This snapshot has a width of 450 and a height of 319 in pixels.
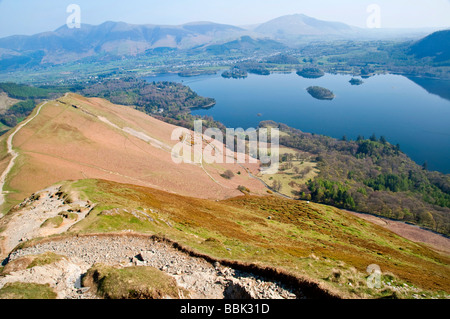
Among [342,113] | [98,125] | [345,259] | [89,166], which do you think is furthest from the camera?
[342,113]

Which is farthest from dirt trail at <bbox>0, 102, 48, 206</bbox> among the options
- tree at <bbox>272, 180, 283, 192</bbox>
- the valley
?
tree at <bbox>272, 180, 283, 192</bbox>

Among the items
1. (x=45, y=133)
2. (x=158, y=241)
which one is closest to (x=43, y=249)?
(x=158, y=241)

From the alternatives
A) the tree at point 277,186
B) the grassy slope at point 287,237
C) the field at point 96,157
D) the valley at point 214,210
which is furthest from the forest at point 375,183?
the grassy slope at point 287,237

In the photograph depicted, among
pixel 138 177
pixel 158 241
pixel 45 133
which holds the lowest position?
pixel 138 177

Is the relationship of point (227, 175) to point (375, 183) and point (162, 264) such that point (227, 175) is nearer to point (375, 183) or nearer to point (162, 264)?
point (375, 183)

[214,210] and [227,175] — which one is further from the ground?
[214,210]

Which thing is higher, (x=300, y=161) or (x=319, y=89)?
(x=319, y=89)

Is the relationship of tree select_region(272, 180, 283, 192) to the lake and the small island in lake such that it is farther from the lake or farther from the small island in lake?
the small island in lake

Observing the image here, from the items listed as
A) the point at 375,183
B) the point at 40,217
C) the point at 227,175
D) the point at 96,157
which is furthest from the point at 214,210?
the point at 375,183
